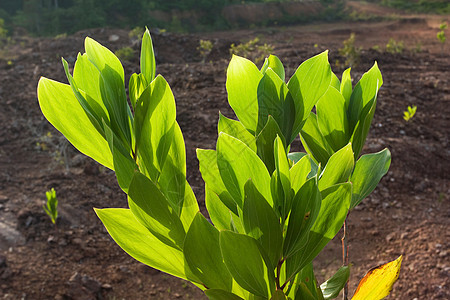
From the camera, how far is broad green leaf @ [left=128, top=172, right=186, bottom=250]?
55 cm

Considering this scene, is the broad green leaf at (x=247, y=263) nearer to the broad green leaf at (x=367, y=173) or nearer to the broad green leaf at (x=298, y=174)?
the broad green leaf at (x=298, y=174)

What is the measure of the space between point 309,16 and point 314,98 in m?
20.3

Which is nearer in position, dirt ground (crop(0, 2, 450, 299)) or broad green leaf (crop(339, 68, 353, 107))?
broad green leaf (crop(339, 68, 353, 107))

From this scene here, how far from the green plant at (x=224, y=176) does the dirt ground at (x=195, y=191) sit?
39.3 inches

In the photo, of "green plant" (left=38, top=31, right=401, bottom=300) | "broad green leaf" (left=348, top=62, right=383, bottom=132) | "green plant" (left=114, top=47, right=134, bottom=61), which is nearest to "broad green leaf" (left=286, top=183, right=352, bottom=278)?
"green plant" (left=38, top=31, right=401, bottom=300)

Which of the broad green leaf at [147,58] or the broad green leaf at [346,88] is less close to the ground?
the broad green leaf at [147,58]

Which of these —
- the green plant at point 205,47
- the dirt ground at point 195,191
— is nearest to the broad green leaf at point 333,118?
the dirt ground at point 195,191

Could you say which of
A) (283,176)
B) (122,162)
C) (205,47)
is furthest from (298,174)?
(205,47)

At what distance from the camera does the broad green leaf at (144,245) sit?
648 millimetres

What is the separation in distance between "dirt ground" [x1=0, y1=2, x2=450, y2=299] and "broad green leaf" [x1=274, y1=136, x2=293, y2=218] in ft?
3.43

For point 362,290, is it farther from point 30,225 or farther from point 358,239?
point 30,225

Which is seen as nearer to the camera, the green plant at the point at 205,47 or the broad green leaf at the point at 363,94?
the broad green leaf at the point at 363,94

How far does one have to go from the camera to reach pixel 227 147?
57 centimetres

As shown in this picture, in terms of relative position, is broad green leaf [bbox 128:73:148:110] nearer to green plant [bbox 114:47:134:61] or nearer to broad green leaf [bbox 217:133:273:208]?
broad green leaf [bbox 217:133:273:208]
